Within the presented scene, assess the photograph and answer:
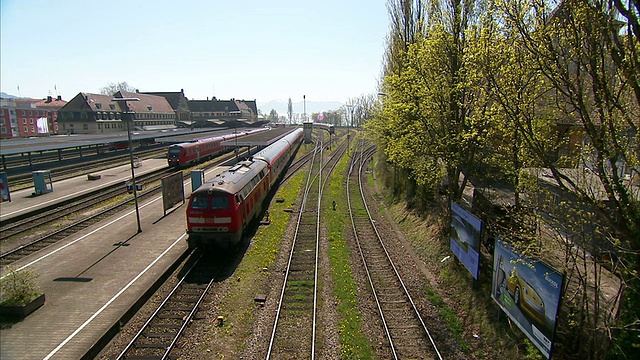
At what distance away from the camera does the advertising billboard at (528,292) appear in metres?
8.40

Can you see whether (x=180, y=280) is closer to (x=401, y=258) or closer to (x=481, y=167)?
(x=401, y=258)

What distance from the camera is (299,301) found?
1287 centimetres

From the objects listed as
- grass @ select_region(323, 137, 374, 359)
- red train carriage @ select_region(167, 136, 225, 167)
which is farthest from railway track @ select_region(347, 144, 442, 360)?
red train carriage @ select_region(167, 136, 225, 167)

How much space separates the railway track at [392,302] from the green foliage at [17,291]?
1142 centimetres

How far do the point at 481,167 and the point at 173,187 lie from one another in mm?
18628

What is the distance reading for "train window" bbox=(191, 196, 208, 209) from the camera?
1548 centimetres

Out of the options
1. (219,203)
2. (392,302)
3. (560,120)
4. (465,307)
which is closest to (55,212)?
(219,203)

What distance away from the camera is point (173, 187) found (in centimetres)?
2331

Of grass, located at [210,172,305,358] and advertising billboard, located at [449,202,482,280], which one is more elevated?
advertising billboard, located at [449,202,482,280]

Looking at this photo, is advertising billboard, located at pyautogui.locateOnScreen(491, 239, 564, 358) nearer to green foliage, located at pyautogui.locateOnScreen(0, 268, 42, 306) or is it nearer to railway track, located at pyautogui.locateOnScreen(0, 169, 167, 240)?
green foliage, located at pyautogui.locateOnScreen(0, 268, 42, 306)

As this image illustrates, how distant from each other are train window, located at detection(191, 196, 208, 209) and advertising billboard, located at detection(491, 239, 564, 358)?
37.2ft

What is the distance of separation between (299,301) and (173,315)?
13.8ft

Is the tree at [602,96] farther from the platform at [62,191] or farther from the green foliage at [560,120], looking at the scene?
the platform at [62,191]

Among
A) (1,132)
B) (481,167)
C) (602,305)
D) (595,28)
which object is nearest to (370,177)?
(481,167)
